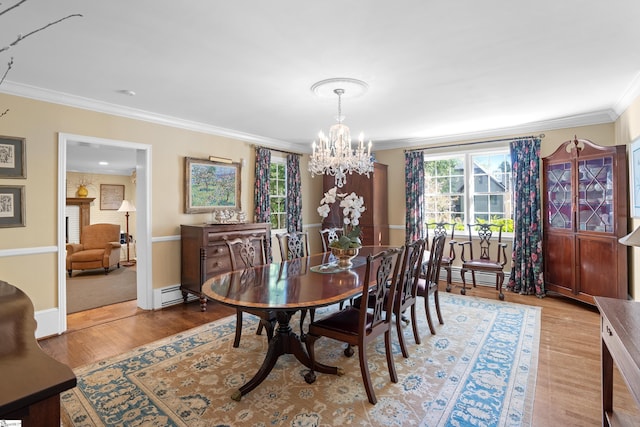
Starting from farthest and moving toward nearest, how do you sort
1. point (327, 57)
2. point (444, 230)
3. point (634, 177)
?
point (444, 230) < point (634, 177) < point (327, 57)

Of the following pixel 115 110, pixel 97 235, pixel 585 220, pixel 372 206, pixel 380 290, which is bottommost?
pixel 380 290

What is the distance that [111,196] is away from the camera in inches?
337

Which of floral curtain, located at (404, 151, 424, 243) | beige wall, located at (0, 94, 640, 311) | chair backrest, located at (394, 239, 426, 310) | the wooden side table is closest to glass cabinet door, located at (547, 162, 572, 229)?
beige wall, located at (0, 94, 640, 311)

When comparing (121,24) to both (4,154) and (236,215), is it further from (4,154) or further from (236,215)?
(236,215)

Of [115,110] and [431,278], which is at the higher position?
[115,110]

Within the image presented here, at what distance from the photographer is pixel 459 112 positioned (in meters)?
4.07

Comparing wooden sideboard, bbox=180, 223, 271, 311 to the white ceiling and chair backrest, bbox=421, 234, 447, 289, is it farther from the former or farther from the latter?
chair backrest, bbox=421, 234, 447, 289

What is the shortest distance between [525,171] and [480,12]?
3515 mm

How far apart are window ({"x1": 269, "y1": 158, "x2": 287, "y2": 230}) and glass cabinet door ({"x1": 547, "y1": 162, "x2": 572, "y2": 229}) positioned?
4.14 meters

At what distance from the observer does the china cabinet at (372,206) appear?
569cm

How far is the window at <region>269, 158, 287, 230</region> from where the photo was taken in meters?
5.85

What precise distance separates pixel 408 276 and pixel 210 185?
323 centimetres

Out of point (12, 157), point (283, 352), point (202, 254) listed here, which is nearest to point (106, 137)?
point (12, 157)

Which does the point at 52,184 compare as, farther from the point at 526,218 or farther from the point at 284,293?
the point at 526,218
